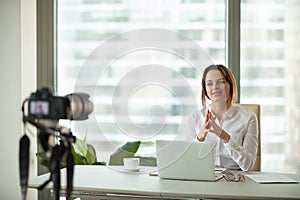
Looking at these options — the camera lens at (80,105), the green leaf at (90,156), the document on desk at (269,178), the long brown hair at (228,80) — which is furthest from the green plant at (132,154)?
the camera lens at (80,105)

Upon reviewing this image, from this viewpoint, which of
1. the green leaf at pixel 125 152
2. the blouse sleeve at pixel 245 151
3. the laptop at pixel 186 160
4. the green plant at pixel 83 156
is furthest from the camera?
the green plant at pixel 83 156

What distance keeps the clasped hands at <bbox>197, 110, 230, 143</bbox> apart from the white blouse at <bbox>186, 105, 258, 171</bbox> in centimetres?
5

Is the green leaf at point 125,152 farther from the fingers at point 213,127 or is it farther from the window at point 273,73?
the window at point 273,73

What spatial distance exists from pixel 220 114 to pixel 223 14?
1172mm

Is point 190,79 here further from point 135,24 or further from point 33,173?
point 33,173

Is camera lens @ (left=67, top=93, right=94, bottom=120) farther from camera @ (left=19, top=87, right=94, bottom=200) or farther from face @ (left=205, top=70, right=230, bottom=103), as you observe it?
face @ (left=205, top=70, right=230, bottom=103)

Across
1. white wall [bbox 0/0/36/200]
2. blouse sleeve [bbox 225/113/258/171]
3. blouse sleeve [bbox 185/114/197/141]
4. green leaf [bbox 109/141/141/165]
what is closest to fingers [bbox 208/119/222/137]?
blouse sleeve [bbox 225/113/258/171]

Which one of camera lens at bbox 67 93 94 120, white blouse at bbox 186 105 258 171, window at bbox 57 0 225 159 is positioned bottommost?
white blouse at bbox 186 105 258 171

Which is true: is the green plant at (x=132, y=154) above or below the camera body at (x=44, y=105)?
below

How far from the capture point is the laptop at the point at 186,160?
2.45 metres

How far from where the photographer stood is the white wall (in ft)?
12.9

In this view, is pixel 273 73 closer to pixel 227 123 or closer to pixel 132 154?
pixel 227 123

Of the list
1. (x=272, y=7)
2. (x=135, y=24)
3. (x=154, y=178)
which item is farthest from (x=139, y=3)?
(x=154, y=178)

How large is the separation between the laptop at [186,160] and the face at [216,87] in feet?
1.85
